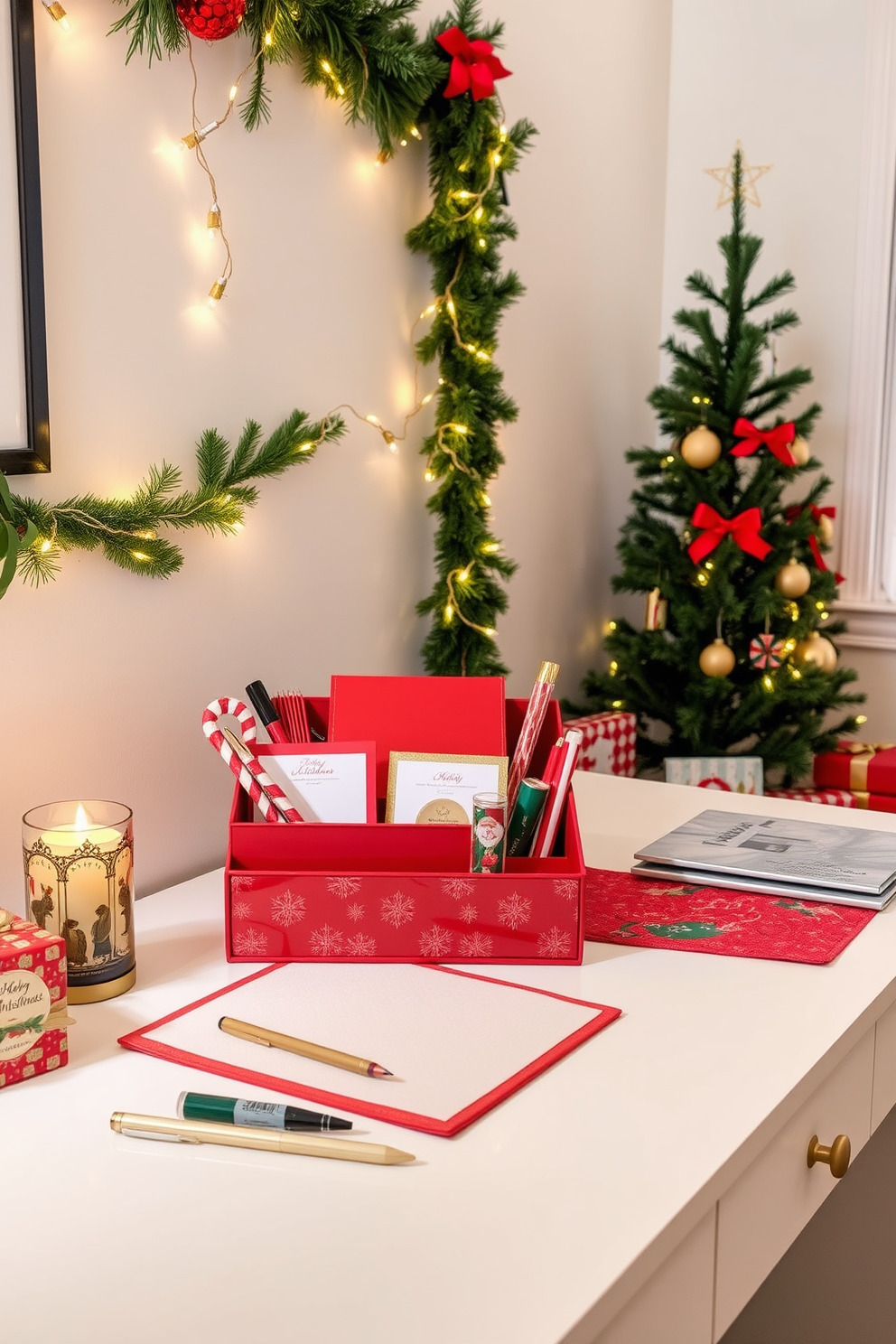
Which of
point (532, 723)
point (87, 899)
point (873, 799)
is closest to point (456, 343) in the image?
point (532, 723)

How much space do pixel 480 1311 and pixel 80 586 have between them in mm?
775

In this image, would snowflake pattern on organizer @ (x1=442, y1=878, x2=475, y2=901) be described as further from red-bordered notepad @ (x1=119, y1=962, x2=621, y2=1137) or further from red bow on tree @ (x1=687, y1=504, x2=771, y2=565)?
red bow on tree @ (x1=687, y1=504, x2=771, y2=565)

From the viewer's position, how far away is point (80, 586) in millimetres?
1145

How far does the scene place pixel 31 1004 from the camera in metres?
0.81

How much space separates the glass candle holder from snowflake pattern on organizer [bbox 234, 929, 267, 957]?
0.09 metres

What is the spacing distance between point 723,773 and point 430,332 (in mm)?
861

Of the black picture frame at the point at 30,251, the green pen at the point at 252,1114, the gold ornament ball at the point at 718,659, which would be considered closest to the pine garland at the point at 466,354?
the gold ornament ball at the point at 718,659

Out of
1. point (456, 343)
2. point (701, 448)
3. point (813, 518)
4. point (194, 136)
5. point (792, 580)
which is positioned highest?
point (194, 136)

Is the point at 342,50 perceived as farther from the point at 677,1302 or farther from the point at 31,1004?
the point at 677,1302

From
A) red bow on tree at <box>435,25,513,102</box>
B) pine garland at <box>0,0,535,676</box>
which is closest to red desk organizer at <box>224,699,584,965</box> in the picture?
pine garland at <box>0,0,535,676</box>

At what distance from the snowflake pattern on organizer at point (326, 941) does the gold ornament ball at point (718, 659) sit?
3.81 ft

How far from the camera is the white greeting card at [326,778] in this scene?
1.11 m

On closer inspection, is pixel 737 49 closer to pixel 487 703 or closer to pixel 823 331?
pixel 823 331

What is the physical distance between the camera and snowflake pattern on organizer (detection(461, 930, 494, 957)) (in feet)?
3.30
